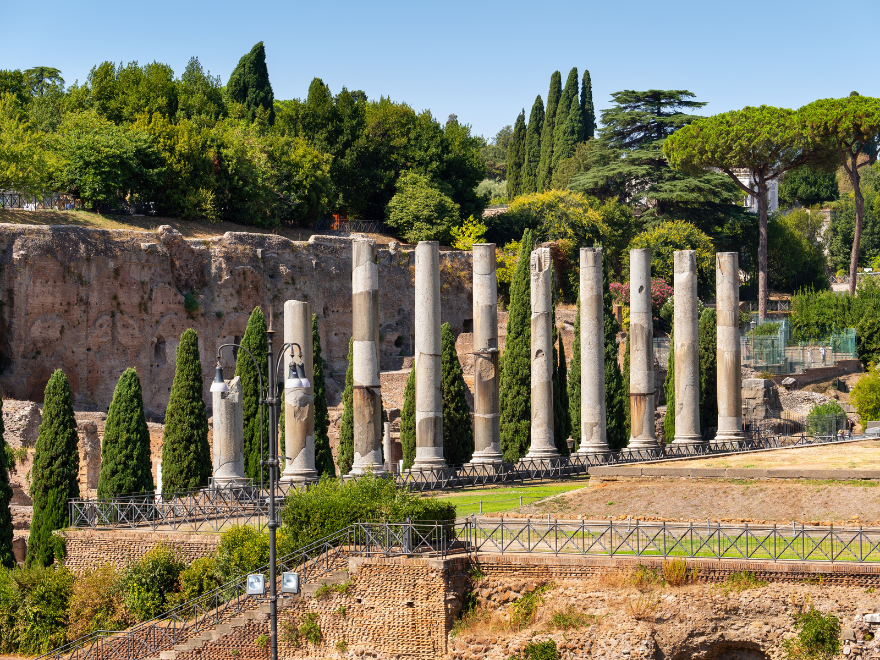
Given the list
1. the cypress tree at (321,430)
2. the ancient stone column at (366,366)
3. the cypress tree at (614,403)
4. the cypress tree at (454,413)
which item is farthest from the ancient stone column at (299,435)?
the cypress tree at (614,403)

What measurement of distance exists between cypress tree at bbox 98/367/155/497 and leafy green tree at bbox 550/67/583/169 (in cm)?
5528

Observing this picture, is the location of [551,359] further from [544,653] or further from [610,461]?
[544,653]

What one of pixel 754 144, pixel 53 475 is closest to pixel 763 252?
pixel 754 144

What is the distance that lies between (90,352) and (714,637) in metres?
33.4

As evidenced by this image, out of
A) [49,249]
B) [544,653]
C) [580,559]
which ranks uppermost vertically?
[49,249]

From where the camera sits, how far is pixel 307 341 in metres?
35.3

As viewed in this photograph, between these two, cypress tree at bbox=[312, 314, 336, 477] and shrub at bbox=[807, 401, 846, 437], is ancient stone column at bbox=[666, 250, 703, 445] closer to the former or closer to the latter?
cypress tree at bbox=[312, 314, 336, 477]

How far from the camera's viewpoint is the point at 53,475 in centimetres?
3269

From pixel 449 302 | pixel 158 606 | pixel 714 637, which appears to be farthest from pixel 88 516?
pixel 449 302

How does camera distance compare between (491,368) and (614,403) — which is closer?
(491,368)

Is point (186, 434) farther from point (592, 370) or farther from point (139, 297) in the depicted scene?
point (139, 297)

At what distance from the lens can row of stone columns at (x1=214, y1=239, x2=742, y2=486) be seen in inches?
1350

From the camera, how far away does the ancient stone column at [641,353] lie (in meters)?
41.2

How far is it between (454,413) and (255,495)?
9351 millimetres
